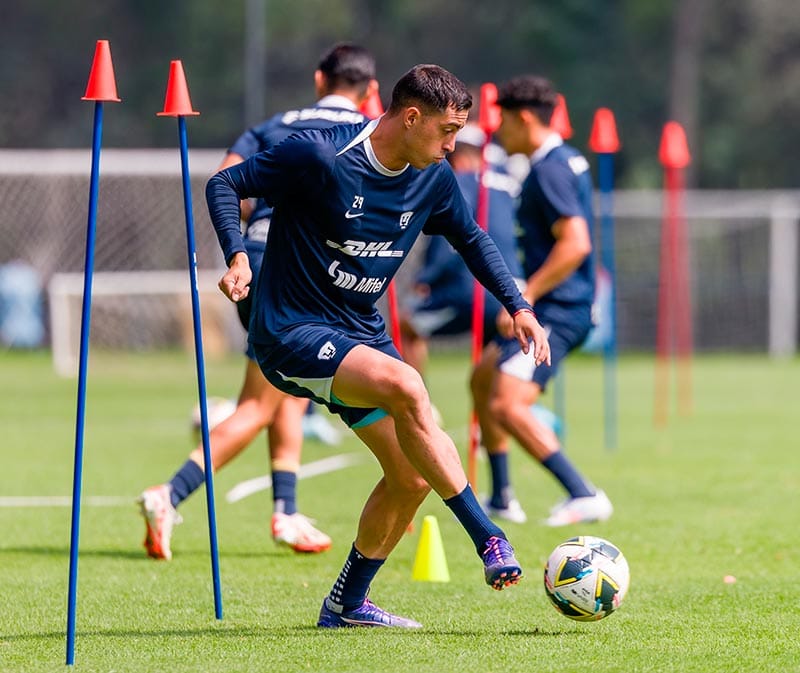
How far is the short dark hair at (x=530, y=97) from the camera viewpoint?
831 cm

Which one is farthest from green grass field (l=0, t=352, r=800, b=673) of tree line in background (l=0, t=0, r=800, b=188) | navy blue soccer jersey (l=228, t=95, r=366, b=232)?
tree line in background (l=0, t=0, r=800, b=188)

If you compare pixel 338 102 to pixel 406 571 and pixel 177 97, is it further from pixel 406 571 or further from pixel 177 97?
pixel 406 571

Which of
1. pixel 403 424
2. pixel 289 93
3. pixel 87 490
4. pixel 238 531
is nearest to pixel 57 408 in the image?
pixel 87 490

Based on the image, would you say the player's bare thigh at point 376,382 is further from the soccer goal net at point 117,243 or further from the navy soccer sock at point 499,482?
the soccer goal net at point 117,243

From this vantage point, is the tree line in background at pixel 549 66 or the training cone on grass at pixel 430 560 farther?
the tree line in background at pixel 549 66

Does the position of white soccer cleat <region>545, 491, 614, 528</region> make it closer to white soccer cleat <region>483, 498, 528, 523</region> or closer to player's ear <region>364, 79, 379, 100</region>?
white soccer cleat <region>483, 498, 528, 523</region>

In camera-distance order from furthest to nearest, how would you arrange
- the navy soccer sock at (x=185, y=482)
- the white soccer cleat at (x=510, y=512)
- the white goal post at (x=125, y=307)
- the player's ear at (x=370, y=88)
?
the white goal post at (x=125, y=307), the white soccer cleat at (x=510, y=512), the player's ear at (x=370, y=88), the navy soccer sock at (x=185, y=482)

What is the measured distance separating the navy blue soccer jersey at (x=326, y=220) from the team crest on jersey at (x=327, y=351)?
0.15 metres

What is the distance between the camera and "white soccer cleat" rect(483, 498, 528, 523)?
28.2ft

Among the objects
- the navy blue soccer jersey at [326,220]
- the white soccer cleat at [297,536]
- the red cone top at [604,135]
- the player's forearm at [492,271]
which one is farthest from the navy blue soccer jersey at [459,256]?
the navy blue soccer jersey at [326,220]

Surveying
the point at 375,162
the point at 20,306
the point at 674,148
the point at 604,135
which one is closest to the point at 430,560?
the point at 375,162

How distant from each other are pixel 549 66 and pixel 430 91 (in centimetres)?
3280

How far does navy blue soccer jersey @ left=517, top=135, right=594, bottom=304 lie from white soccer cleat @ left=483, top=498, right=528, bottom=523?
48.7 inches

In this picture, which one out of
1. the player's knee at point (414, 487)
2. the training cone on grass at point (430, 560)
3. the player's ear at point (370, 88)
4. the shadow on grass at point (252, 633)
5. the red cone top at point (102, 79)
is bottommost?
the shadow on grass at point (252, 633)
